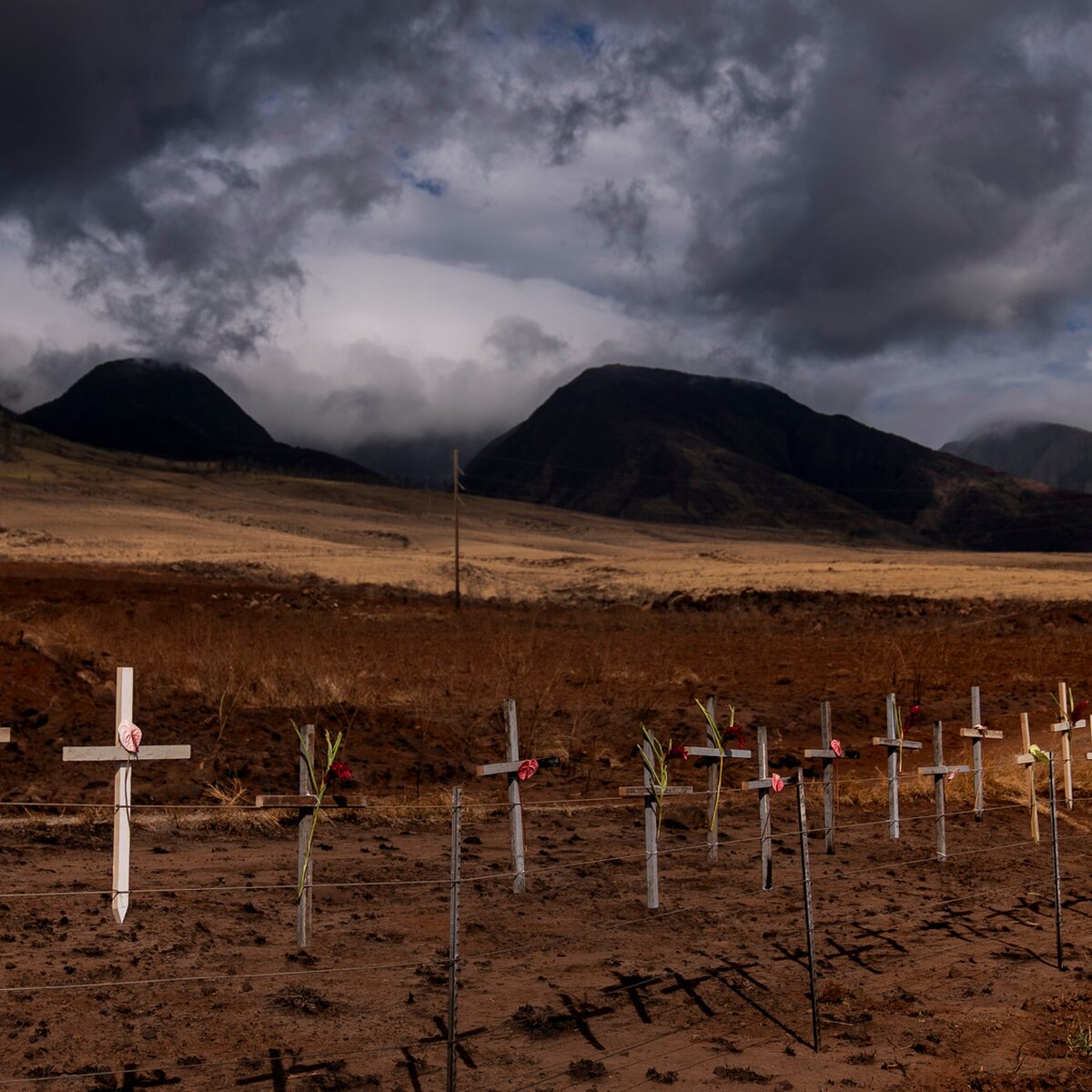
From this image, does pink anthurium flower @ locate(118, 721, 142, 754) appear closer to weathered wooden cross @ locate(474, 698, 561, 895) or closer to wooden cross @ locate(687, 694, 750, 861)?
weathered wooden cross @ locate(474, 698, 561, 895)

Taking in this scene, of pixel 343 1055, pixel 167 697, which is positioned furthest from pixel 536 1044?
pixel 167 697

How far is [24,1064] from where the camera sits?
6.12 meters

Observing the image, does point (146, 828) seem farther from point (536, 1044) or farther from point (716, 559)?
point (716, 559)

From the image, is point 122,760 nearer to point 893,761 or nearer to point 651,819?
point 651,819

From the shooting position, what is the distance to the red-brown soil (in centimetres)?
649

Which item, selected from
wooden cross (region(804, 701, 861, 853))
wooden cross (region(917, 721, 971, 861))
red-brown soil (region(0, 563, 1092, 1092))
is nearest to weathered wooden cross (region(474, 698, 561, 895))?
red-brown soil (region(0, 563, 1092, 1092))

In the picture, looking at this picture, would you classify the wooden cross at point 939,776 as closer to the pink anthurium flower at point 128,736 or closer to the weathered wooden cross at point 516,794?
the weathered wooden cross at point 516,794

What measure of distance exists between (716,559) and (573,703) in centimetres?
6501

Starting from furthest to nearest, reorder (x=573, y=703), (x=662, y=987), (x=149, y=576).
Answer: (x=149, y=576) < (x=573, y=703) < (x=662, y=987)

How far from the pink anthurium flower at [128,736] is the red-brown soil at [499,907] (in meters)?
1.03

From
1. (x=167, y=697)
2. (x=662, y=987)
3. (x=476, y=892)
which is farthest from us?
(x=167, y=697)

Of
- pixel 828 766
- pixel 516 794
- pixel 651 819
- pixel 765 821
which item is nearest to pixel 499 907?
pixel 516 794

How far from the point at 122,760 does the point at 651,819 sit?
154 inches

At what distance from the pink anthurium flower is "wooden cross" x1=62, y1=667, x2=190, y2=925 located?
0.01 metres
